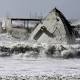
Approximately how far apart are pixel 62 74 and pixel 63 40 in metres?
10.3

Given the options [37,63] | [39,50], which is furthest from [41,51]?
[37,63]

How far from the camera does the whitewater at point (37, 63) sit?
14.8 metres

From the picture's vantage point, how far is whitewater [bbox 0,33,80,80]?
48.5 ft

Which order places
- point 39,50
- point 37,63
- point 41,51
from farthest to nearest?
point 39,50 → point 41,51 → point 37,63

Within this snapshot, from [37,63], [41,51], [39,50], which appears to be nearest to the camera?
[37,63]

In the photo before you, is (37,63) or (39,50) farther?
(39,50)

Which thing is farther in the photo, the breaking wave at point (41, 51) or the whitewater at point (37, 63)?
the breaking wave at point (41, 51)

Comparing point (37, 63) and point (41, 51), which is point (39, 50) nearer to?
point (41, 51)

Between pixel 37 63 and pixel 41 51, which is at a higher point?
pixel 41 51

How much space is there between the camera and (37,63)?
19.1 m

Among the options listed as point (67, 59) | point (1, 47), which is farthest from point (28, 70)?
point (1, 47)

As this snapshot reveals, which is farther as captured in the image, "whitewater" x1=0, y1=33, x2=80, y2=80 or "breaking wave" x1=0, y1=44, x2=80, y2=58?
"breaking wave" x1=0, y1=44, x2=80, y2=58

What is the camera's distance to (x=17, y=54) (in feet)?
72.6

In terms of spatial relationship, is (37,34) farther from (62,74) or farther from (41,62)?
(62,74)
